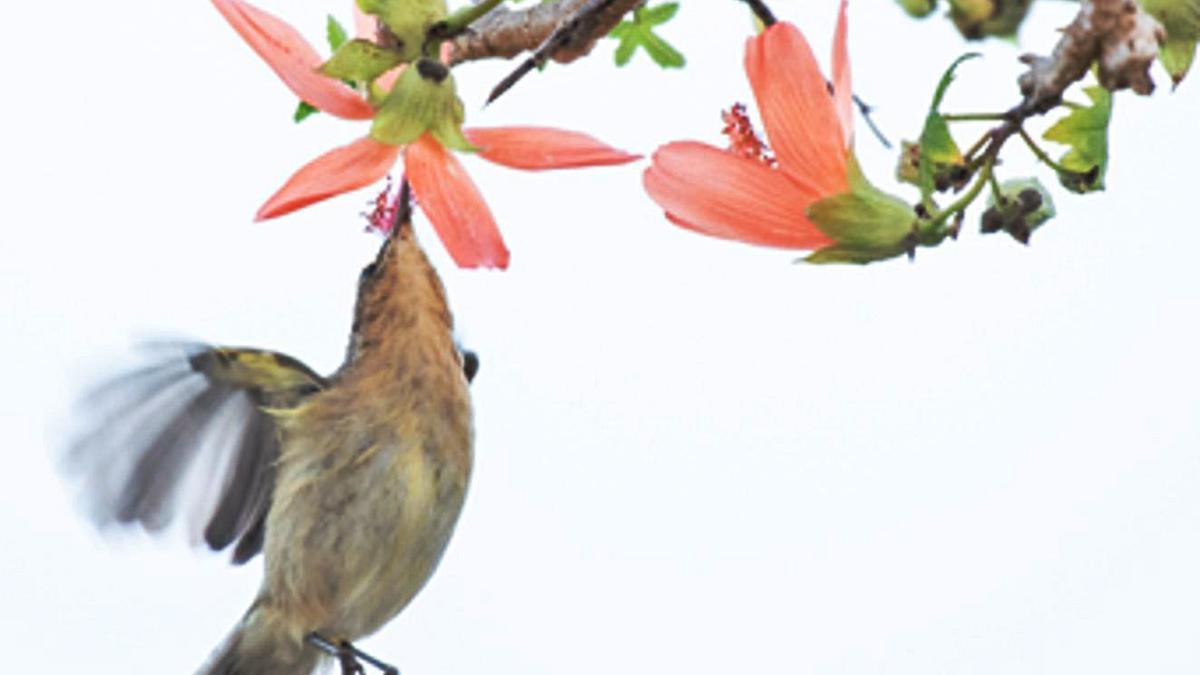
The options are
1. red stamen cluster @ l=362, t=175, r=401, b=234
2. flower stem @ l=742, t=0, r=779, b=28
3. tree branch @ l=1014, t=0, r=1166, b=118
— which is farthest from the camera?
red stamen cluster @ l=362, t=175, r=401, b=234

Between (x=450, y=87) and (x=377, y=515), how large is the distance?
1.89ft

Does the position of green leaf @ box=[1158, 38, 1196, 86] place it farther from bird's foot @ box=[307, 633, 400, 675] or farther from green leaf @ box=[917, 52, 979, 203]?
bird's foot @ box=[307, 633, 400, 675]

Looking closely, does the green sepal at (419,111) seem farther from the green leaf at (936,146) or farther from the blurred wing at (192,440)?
the blurred wing at (192,440)

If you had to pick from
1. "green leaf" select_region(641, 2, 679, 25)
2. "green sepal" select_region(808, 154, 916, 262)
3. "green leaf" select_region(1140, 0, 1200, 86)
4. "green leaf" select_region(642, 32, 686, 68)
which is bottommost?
"green sepal" select_region(808, 154, 916, 262)

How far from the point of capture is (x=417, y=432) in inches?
42.5

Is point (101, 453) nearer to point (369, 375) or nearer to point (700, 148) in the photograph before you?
point (369, 375)

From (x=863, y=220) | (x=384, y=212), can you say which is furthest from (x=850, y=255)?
(x=384, y=212)

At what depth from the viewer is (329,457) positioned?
1096 mm

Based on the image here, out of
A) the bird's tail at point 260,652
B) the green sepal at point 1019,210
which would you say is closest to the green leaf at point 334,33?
the green sepal at point 1019,210

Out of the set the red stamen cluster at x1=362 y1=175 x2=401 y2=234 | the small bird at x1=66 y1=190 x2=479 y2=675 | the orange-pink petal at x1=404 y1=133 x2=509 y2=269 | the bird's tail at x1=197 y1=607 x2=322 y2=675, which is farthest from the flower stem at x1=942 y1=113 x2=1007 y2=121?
the bird's tail at x1=197 y1=607 x2=322 y2=675

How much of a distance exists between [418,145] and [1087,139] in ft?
0.61

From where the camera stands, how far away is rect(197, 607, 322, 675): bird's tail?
116cm

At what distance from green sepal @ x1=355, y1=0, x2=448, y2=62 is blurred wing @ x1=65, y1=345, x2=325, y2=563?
1.51 feet

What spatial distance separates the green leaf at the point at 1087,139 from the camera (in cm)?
50
